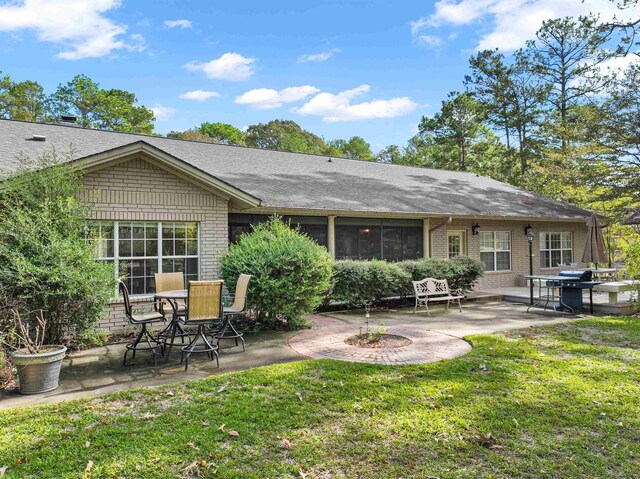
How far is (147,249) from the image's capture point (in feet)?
28.3

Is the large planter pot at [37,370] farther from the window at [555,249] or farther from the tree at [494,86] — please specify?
the tree at [494,86]

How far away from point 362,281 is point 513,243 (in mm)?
8511

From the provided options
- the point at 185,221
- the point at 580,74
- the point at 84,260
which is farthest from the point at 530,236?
the point at 580,74

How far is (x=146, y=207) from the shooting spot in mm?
8438

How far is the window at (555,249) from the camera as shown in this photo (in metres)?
17.0

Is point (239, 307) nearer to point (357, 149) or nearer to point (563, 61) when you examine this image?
point (563, 61)

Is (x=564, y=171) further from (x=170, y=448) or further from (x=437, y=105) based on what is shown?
(x=170, y=448)

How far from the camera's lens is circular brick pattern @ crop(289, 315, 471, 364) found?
241 inches

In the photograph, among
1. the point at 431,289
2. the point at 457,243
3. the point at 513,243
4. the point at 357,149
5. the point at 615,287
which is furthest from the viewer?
the point at 357,149

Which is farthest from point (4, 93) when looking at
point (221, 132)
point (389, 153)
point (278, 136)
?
point (389, 153)

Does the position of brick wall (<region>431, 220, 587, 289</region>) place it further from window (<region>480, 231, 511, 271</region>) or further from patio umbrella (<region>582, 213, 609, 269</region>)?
patio umbrella (<region>582, 213, 609, 269</region>)

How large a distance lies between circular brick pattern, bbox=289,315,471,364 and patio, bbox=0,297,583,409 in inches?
2.5

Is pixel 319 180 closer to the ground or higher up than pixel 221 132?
closer to the ground

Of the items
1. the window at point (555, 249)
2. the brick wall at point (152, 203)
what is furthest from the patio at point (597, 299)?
the brick wall at point (152, 203)
